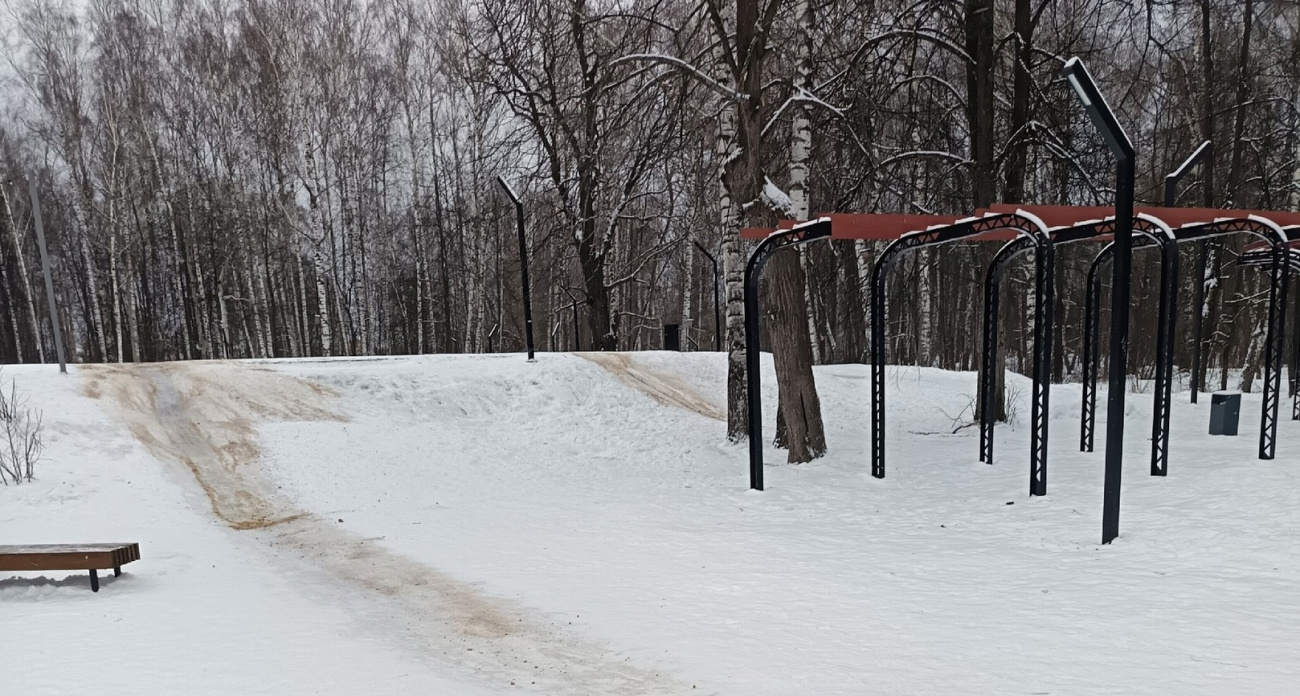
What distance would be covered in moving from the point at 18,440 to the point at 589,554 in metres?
6.63

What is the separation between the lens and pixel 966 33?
10.6 meters

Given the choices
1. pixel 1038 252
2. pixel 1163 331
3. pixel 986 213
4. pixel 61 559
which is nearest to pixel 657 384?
pixel 986 213

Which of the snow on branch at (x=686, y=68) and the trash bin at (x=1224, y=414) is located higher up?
the snow on branch at (x=686, y=68)

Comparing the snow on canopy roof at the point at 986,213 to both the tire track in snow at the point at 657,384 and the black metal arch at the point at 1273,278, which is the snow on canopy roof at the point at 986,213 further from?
the tire track in snow at the point at 657,384

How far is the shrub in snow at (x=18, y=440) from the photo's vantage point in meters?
7.51

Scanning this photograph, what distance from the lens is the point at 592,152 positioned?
401 inches

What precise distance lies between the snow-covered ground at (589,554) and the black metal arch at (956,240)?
35 cm

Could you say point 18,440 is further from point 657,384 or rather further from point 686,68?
point 657,384

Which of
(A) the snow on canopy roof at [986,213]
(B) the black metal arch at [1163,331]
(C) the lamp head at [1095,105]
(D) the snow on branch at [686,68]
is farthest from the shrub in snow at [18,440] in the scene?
(B) the black metal arch at [1163,331]

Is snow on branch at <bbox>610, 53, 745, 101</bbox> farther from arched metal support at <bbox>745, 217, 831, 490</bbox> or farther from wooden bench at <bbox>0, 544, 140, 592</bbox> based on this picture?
wooden bench at <bbox>0, 544, 140, 592</bbox>

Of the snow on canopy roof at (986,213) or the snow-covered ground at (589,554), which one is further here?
the snow on canopy roof at (986,213)

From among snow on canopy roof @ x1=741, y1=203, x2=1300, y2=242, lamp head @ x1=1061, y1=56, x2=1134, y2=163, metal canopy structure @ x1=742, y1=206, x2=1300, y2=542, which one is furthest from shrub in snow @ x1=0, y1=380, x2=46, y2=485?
lamp head @ x1=1061, y1=56, x2=1134, y2=163

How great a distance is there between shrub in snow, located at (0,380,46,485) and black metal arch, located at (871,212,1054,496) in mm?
8718

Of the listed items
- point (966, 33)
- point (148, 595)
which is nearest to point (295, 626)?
point (148, 595)
